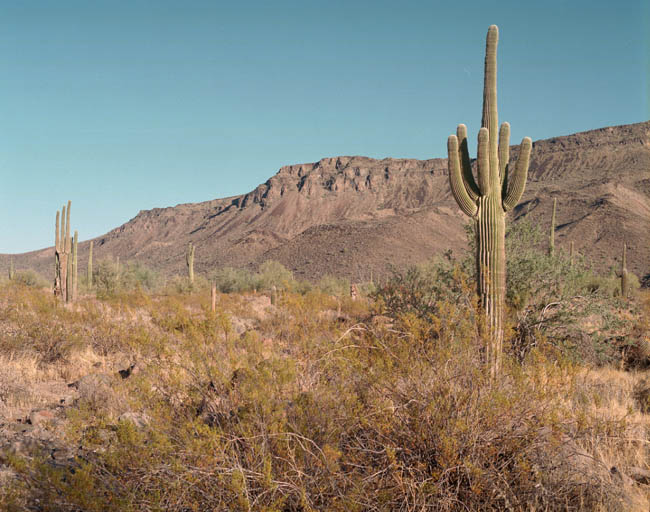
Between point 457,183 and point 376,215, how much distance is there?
82.2 metres

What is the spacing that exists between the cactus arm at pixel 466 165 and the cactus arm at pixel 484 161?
0.13 meters

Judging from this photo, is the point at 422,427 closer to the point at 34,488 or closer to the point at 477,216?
the point at 34,488

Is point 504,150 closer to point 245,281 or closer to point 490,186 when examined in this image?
point 490,186

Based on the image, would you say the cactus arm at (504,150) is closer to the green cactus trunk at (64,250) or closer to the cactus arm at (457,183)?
the cactus arm at (457,183)

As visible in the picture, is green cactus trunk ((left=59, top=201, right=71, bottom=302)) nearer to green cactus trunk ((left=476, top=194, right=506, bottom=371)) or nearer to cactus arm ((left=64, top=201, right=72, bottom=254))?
cactus arm ((left=64, top=201, right=72, bottom=254))

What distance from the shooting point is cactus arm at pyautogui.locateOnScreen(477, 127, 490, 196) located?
7.34 m

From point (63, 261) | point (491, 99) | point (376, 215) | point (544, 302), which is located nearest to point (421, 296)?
point (544, 302)

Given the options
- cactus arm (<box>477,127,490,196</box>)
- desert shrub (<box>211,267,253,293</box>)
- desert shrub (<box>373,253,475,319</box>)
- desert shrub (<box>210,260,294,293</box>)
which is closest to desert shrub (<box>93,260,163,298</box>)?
desert shrub (<box>211,267,253,293</box>)

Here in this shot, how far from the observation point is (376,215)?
292 feet

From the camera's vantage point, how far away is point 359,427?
3553mm

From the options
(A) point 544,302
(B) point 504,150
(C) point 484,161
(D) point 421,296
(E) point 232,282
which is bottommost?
(A) point 544,302

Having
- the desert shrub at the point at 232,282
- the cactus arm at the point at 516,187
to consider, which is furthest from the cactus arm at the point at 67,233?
the cactus arm at the point at 516,187

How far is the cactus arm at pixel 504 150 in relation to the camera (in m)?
7.82

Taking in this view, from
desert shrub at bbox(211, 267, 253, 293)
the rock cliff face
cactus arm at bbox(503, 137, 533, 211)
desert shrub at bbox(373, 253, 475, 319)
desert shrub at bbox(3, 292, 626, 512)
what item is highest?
the rock cliff face
